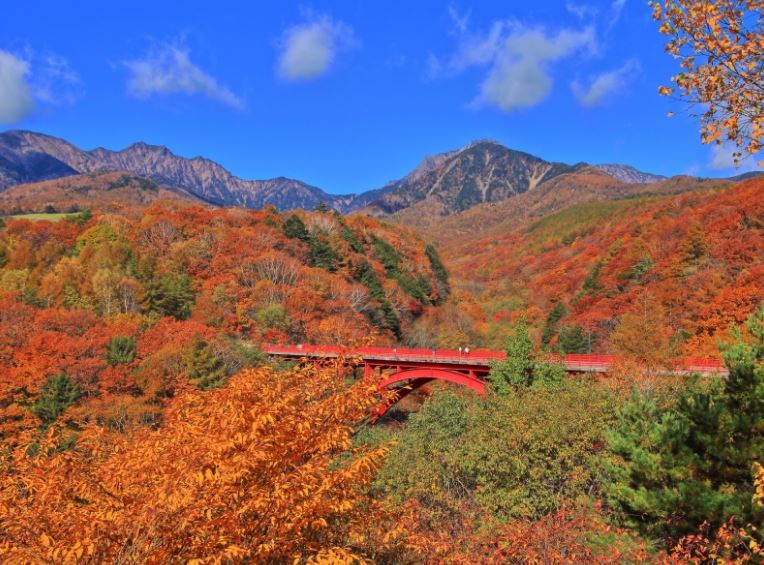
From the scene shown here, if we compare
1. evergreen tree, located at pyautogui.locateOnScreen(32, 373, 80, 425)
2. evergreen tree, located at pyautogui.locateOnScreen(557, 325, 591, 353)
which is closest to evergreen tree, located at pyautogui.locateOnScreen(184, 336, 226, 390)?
evergreen tree, located at pyautogui.locateOnScreen(32, 373, 80, 425)

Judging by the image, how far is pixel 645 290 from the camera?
2266 inches

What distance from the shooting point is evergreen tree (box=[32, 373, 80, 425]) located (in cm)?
2988

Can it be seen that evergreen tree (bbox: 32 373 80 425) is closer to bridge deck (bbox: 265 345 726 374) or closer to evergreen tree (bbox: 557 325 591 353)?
bridge deck (bbox: 265 345 726 374)

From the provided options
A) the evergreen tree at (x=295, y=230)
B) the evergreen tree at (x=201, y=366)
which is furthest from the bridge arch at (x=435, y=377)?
the evergreen tree at (x=295, y=230)

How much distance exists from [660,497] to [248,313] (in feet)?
145

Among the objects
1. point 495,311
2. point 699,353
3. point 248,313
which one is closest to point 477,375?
point 699,353

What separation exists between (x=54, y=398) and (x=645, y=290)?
57090 millimetres

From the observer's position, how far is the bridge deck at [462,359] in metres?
27.3

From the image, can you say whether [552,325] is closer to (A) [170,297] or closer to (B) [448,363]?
(B) [448,363]

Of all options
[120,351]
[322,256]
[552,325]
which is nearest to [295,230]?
[322,256]

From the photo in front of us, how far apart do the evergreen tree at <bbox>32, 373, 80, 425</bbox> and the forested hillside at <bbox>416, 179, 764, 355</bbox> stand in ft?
117

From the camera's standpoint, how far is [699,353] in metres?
36.6

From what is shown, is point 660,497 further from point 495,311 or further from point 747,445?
point 495,311

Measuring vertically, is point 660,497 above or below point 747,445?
below
